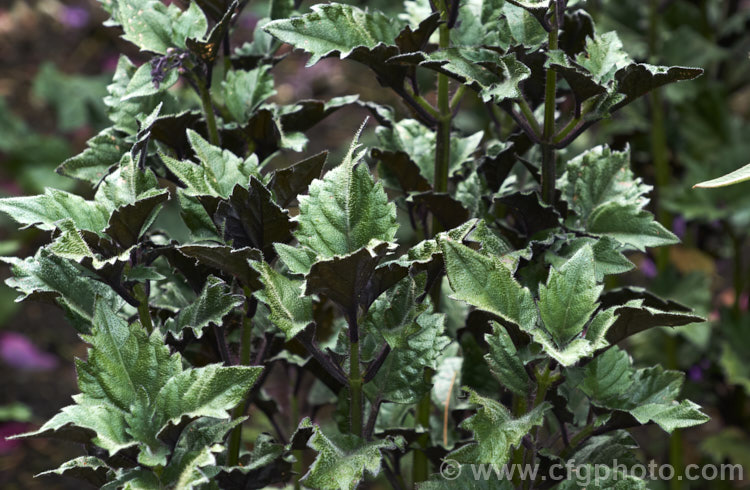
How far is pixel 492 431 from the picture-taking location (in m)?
0.71

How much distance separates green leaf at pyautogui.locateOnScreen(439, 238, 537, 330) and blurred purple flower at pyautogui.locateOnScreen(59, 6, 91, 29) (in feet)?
9.45

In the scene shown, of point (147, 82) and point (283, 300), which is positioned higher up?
point (147, 82)

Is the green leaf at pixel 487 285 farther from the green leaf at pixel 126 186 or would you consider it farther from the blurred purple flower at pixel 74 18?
the blurred purple flower at pixel 74 18

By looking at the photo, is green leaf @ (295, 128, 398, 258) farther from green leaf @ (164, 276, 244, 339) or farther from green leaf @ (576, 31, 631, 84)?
green leaf @ (576, 31, 631, 84)

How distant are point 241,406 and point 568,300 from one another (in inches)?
13.0

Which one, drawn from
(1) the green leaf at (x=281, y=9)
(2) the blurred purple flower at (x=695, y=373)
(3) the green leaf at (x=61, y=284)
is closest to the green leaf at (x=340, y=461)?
(3) the green leaf at (x=61, y=284)

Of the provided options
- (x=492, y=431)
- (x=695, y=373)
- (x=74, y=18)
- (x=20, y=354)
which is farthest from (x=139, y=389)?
(x=74, y=18)

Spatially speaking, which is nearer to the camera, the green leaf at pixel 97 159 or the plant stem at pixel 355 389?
the plant stem at pixel 355 389

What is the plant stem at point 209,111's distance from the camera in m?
0.85

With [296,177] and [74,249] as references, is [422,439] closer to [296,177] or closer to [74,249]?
[296,177]

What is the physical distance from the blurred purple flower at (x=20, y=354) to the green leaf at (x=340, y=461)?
214 centimetres

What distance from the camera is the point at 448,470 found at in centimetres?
81

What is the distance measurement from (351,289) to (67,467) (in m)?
0.27

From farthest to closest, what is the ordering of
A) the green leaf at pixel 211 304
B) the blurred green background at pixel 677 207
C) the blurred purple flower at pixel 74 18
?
the blurred purple flower at pixel 74 18 < the blurred green background at pixel 677 207 < the green leaf at pixel 211 304
